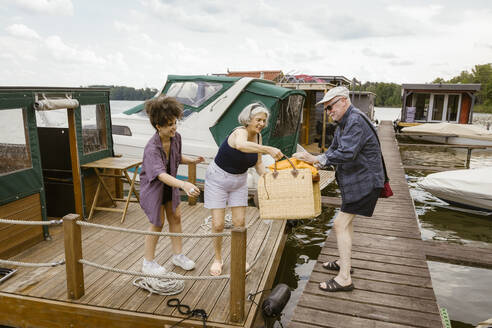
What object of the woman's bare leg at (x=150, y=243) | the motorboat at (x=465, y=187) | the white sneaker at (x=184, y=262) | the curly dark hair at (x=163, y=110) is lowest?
the motorboat at (x=465, y=187)

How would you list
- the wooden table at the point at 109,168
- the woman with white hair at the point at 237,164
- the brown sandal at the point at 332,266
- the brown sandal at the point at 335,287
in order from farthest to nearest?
the wooden table at the point at 109,168 → the brown sandal at the point at 332,266 → the brown sandal at the point at 335,287 → the woman with white hair at the point at 237,164

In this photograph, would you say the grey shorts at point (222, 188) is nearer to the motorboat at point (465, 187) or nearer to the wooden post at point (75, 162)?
the wooden post at point (75, 162)

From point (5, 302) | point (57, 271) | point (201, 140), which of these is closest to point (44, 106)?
point (57, 271)

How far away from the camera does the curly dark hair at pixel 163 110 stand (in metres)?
3.47

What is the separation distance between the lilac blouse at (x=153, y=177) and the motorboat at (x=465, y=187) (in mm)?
7977

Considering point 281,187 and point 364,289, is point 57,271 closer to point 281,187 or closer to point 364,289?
point 281,187

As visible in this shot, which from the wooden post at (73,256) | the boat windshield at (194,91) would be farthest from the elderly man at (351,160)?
the boat windshield at (194,91)

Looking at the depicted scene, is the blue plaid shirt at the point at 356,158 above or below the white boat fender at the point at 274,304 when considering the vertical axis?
above

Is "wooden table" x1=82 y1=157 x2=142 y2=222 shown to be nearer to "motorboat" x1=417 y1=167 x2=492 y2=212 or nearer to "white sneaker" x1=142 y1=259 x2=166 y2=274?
"white sneaker" x1=142 y1=259 x2=166 y2=274

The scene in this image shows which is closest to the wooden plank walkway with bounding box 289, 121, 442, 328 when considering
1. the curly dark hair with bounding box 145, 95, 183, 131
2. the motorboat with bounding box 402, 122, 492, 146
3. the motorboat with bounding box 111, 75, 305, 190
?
the curly dark hair with bounding box 145, 95, 183, 131

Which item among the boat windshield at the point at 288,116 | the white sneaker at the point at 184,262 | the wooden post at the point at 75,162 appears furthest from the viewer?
the boat windshield at the point at 288,116

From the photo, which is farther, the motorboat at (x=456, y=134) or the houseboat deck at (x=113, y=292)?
the motorboat at (x=456, y=134)

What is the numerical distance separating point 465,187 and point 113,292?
858cm

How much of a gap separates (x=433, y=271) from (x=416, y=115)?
871 inches
